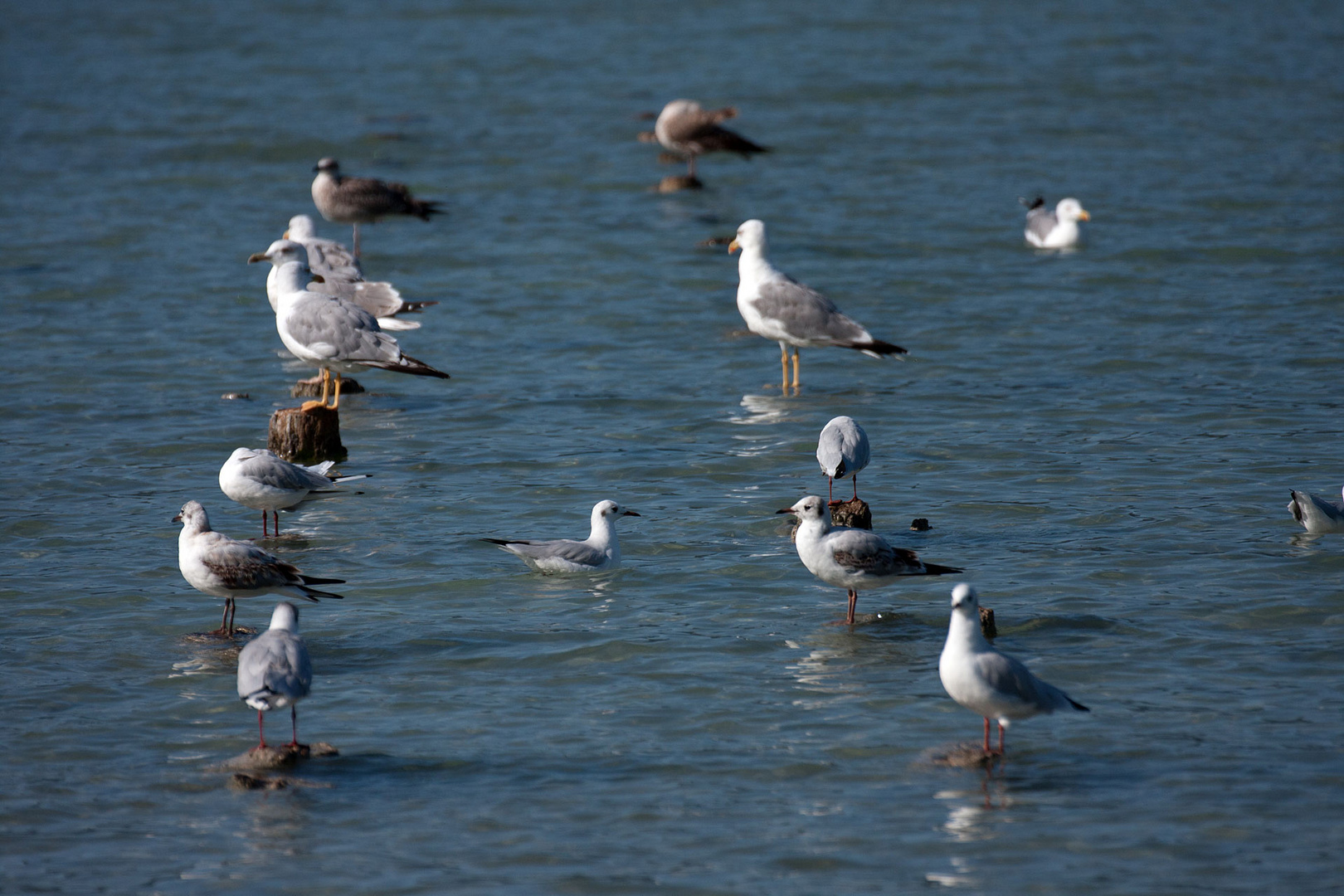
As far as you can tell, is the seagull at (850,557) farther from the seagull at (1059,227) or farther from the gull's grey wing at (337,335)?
the seagull at (1059,227)

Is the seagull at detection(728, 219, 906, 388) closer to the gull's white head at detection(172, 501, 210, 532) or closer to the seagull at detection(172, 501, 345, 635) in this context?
the seagull at detection(172, 501, 345, 635)

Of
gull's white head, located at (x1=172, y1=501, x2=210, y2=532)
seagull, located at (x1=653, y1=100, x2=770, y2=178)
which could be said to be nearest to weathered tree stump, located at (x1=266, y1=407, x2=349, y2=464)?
gull's white head, located at (x1=172, y1=501, x2=210, y2=532)

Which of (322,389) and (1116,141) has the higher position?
(1116,141)

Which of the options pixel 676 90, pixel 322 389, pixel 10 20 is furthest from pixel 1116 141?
pixel 10 20

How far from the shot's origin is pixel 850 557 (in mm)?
8953

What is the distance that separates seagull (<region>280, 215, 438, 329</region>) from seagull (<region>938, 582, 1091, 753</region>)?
879 cm

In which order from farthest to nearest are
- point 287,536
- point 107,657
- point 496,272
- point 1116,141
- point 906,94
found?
1. point 906,94
2. point 1116,141
3. point 496,272
4. point 287,536
5. point 107,657

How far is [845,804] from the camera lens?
7.15 metres

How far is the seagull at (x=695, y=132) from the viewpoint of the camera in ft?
83.0

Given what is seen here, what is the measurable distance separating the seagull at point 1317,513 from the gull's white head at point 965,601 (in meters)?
4.13

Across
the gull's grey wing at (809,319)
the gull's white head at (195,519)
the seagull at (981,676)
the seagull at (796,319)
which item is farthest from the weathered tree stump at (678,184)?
the seagull at (981,676)

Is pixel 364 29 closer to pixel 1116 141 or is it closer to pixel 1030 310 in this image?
pixel 1116 141

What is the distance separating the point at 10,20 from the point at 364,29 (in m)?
10.6

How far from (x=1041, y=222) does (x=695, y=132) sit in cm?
642
